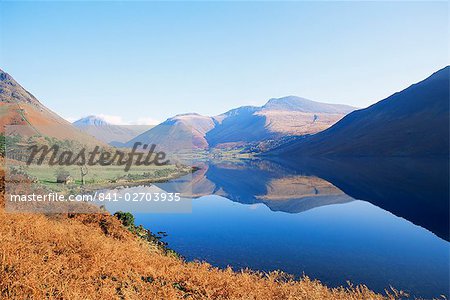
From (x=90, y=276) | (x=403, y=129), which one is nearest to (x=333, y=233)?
(x=90, y=276)

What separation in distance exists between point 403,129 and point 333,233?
143943 mm

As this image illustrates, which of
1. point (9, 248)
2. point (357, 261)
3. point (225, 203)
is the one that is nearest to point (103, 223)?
point (9, 248)

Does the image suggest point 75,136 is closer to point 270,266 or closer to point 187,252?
point 187,252

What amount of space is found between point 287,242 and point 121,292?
80.5ft

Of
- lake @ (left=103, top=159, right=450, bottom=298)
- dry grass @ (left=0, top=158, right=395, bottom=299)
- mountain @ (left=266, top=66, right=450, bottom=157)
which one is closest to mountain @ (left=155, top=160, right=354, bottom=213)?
lake @ (left=103, top=159, right=450, bottom=298)

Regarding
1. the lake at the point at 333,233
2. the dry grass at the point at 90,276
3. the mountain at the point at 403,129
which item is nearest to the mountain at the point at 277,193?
the lake at the point at 333,233

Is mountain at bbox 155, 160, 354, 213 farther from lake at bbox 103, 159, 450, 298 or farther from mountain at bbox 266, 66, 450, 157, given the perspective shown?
mountain at bbox 266, 66, 450, 157

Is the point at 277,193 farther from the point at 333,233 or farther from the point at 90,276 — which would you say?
the point at 90,276

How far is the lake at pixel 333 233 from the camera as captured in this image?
23.4 meters

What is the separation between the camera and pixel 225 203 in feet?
190

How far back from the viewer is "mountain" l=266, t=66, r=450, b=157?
13812 cm

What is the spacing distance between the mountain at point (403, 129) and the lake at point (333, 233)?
8503cm

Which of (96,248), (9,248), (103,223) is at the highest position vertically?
(9,248)

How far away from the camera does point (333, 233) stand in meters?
35.1
